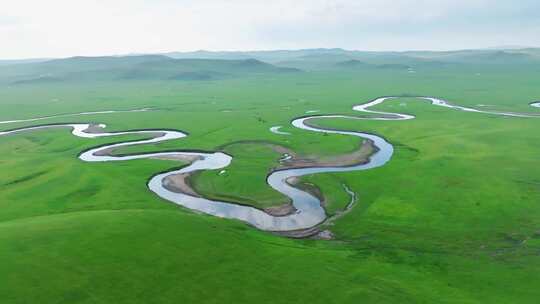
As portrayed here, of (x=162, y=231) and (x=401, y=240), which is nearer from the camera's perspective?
(x=162, y=231)

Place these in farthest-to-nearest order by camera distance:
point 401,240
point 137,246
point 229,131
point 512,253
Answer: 1. point 229,131
2. point 401,240
3. point 512,253
4. point 137,246

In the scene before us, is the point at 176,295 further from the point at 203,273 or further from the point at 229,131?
the point at 229,131

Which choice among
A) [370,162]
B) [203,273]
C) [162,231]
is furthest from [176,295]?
[370,162]

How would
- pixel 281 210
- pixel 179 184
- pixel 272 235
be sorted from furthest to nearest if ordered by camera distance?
pixel 179 184 < pixel 281 210 < pixel 272 235

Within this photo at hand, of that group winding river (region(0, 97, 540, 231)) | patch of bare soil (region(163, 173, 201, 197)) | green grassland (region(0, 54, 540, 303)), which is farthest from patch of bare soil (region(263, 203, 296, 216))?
patch of bare soil (region(163, 173, 201, 197))

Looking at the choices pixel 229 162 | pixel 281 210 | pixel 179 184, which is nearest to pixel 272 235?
pixel 281 210

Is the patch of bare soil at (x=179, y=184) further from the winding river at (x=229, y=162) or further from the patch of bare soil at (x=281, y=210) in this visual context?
the patch of bare soil at (x=281, y=210)

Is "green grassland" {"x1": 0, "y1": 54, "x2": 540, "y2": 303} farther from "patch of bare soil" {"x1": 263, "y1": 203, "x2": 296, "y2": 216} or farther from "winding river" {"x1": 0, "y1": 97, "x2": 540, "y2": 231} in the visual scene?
"winding river" {"x1": 0, "y1": 97, "x2": 540, "y2": 231}

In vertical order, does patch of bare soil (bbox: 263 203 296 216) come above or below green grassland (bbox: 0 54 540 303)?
below

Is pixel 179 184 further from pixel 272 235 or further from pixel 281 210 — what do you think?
pixel 272 235
